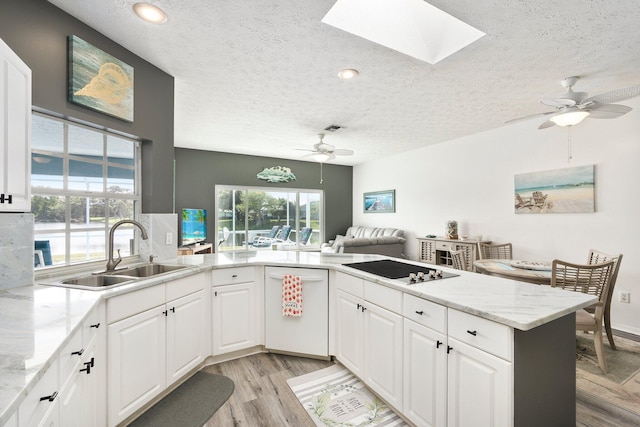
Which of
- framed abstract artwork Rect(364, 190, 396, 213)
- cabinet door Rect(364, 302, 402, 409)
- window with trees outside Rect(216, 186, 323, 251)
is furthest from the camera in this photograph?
framed abstract artwork Rect(364, 190, 396, 213)

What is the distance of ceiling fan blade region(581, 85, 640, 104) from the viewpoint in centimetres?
215

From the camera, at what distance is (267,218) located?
23.1ft

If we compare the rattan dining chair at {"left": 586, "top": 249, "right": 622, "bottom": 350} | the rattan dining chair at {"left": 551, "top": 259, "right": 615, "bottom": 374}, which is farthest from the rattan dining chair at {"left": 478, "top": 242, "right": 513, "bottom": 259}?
the rattan dining chair at {"left": 551, "top": 259, "right": 615, "bottom": 374}

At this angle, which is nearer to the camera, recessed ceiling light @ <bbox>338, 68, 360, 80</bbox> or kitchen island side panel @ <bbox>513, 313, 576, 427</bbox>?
kitchen island side panel @ <bbox>513, 313, 576, 427</bbox>

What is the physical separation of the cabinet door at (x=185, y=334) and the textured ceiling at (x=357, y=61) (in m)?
1.98

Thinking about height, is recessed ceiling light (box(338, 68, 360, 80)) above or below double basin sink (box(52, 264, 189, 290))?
above

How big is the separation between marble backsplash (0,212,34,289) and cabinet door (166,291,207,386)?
80cm

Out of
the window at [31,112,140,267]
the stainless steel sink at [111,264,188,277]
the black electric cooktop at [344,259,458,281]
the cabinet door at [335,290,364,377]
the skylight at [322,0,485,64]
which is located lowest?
the cabinet door at [335,290,364,377]

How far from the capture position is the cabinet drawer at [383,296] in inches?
70.4

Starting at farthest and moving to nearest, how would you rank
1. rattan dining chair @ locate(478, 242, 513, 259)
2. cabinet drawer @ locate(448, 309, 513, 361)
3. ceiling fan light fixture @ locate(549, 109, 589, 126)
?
rattan dining chair @ locate(478, 242, 513, 259), ceiling fan light fixture @ locate(549, 109, 589, 126), cabinet drawer @ locate(448, 309, 513, 361)

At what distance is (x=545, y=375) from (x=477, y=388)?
0.33m

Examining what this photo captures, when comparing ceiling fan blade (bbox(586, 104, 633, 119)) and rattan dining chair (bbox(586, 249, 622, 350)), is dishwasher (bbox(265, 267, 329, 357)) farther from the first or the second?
ceiling fan blade (bbox(586, 104, 633, 119))

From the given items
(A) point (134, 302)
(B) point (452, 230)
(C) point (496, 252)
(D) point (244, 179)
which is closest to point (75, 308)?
(A) point (134, 302)

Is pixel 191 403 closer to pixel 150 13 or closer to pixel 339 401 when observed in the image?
pixel 339 401
